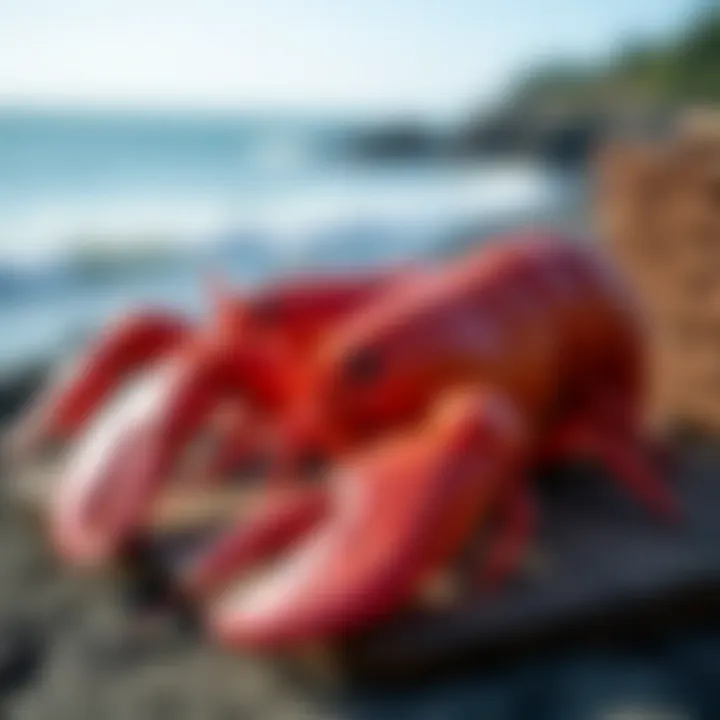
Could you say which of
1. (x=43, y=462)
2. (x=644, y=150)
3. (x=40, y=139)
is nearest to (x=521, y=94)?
(x=644, y=150)

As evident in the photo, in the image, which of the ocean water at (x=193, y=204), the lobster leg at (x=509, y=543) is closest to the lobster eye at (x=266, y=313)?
the lobster leg at (x=509, y=543)

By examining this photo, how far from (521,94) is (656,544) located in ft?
3.70

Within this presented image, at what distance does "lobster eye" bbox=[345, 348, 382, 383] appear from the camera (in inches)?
31.9

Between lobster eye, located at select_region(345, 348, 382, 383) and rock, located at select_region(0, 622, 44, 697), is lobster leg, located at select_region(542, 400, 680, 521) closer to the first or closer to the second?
lobster eye, located at select_region(345, 348, 382, 383)

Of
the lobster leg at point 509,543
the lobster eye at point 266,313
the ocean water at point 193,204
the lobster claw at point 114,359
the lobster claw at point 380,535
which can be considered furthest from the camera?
the ocean water at point 193,204

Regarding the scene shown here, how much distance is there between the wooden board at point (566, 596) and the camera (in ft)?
2.23

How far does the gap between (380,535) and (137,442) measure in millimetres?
204

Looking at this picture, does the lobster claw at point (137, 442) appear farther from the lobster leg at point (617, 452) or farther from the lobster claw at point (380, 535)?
the lobster leg at point (617, 452)

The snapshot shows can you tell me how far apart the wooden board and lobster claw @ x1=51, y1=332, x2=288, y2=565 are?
0.21ft

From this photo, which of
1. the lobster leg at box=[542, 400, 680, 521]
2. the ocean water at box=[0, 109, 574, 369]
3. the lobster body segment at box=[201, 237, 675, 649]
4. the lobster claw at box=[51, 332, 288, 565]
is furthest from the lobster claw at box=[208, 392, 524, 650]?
the ocean water at box=[0, 109, 574, 369]

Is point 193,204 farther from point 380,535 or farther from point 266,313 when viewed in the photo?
point 380,535

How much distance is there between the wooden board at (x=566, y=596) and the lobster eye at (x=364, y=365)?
167 millimetres

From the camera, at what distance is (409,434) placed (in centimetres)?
77

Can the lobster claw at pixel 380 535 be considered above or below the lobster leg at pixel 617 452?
below
